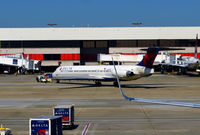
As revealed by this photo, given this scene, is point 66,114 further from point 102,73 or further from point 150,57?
point 102,73

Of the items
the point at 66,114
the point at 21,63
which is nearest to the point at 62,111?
the point at 66,114

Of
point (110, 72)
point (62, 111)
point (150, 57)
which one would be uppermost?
point (150, 57)

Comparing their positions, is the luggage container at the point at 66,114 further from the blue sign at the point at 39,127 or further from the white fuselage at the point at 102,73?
the white fuselage at the point at 102,73

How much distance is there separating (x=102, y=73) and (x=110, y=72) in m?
1.39

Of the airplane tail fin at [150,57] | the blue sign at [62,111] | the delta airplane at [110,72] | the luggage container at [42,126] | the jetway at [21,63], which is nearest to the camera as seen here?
the luggage container at [42,126]

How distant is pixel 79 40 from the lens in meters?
103

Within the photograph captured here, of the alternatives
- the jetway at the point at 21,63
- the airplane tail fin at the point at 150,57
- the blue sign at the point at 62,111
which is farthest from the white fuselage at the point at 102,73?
the jetway at the point at 21,63

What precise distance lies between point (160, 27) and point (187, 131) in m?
83.3

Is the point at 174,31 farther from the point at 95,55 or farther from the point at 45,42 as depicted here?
the point at 45,42

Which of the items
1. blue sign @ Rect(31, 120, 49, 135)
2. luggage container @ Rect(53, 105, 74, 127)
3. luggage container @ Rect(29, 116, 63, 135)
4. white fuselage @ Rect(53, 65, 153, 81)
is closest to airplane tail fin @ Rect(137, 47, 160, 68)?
white fuselage @ Rect(53, 65, 153, 81)

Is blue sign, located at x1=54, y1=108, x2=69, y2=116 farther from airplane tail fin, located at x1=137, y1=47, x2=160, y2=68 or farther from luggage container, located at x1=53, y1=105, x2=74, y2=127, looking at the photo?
airplane tail fin, located at x1=137, y1=47, x2=160, y2=68

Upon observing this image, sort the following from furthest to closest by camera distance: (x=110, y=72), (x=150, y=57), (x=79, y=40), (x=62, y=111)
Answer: (x=79, y=40) < (x=110, y=72) < (x=150, y=57) < (x=62, y=111)

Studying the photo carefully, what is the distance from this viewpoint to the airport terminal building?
328 feet

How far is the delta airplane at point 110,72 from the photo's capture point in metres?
45.6
